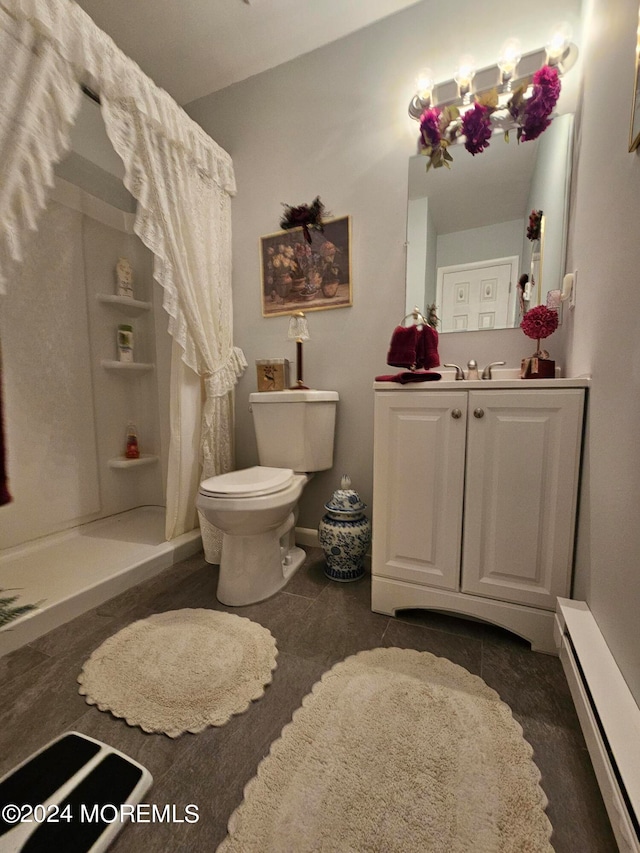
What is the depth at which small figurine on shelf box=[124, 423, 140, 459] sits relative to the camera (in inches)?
89.6

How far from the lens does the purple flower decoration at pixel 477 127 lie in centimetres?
139

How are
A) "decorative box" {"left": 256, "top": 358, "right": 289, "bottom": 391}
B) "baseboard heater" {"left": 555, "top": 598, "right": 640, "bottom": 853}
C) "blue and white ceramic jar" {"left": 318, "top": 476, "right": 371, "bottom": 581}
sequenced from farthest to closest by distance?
"decorative box" {"left": 256, "top": 358, "right": 289, "bottom": 391}, "blue and white ceramic jar" {"left": 318, "top": 476, "right": 371, "bottom": 581}, "baseboard heater" {"left": 555, "top": 598, "right": 640, "bottom": 853}

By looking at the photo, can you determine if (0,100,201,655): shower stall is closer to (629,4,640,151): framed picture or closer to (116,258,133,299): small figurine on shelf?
(116,258,133,299): small figurine on shelf

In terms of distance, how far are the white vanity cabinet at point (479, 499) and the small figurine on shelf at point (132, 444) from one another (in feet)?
5.60

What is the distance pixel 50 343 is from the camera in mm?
1889

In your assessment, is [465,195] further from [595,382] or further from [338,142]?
[595,382]

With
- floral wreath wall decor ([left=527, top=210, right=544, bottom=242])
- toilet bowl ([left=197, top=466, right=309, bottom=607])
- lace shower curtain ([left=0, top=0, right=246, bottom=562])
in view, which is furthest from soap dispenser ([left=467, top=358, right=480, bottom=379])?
lace shower curtain ([left=0, top=0, right=246, bottom=562])

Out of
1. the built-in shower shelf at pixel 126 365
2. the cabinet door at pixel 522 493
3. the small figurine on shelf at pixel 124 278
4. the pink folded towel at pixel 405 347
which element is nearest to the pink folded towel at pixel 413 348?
the pink folded towel at pixel 405 347

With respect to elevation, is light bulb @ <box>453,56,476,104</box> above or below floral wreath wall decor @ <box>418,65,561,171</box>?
above

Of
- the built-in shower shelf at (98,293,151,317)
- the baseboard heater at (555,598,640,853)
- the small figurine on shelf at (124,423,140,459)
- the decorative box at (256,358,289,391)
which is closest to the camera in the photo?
the baseboard heater at (555,598,640,853)

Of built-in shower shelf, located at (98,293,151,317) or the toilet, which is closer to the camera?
the toilet

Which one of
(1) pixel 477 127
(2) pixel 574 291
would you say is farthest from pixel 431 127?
(2) pixel 574 291

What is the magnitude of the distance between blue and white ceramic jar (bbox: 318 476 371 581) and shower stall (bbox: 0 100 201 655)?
0.73 meters

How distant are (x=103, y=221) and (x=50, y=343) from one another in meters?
0.82
